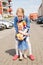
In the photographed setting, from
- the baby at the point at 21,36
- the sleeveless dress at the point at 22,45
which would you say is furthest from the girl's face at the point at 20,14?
the sleeveless dress at the point at 22,45

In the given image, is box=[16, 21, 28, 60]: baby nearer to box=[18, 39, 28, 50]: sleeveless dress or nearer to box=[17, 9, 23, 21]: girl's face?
box=[18, 39, 28, 50]: sleeveless dress

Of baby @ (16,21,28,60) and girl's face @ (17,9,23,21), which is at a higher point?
girl's face @ (17,9,23,21)

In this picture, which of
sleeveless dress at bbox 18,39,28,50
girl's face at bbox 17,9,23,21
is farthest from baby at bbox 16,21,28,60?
girl's face at bbox 17,9,23,21

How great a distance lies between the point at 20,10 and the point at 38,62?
174cm

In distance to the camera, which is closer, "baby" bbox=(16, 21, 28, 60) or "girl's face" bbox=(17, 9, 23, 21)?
"girl's face" bbox=(17, 9, 23, 21)

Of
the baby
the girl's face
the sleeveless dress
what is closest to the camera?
the girl's face

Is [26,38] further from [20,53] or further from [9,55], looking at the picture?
[9,55]

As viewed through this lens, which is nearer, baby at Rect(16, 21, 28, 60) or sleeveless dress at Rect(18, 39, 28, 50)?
baby at Rect(16, 21, 28, 60)

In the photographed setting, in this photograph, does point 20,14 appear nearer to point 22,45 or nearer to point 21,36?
point 21,36

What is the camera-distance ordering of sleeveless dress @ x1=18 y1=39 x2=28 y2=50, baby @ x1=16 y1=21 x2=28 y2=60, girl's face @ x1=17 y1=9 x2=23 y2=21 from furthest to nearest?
1. sleeveless dress @ x1=18 y1=39 x2=28 y2=50
2. baby @ x1=16 y1=21 x2=28 y2=60
3. girl's face @ x1=17 y1=9 x2=23 y2=21

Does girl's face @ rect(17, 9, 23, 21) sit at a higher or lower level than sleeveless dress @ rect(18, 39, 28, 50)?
higher

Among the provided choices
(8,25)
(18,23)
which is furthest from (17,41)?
(8,25)

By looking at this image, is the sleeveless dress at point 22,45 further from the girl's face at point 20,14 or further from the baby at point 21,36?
the girl's face at point 20,14

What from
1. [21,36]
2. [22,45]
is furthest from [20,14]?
[22,45]
